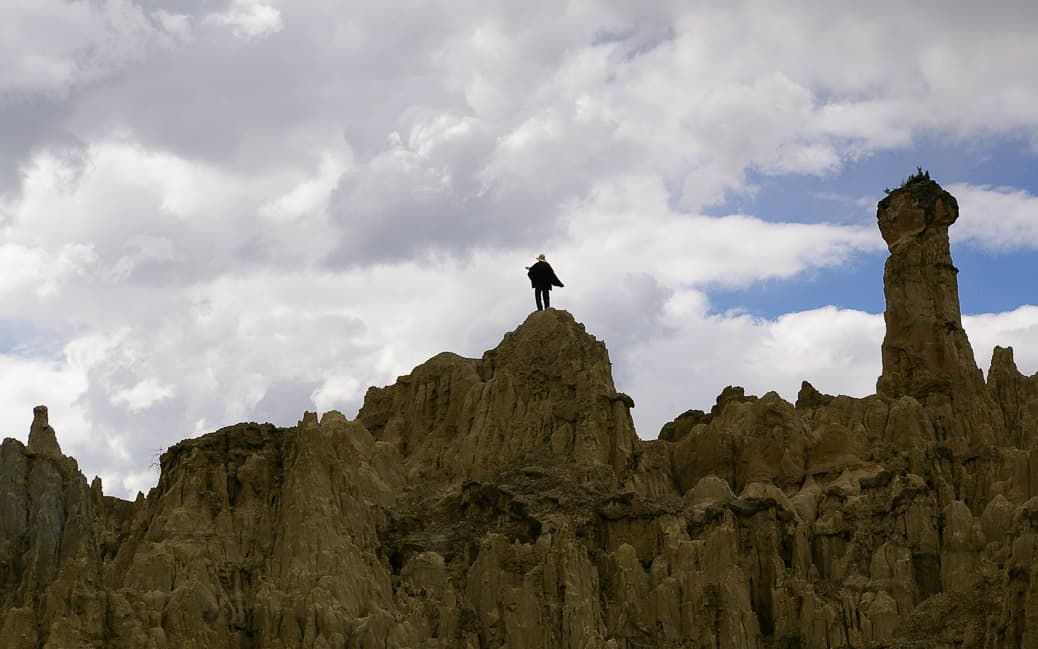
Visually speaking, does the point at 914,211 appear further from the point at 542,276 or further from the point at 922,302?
the point at 542,276

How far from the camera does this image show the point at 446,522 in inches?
3873

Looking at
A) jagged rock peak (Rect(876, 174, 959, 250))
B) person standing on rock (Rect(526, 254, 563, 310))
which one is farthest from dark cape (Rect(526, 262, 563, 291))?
jagged rock peak (Rect(876, 174, 959, 250))

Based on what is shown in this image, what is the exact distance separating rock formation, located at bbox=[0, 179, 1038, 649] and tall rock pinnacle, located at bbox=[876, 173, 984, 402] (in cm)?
32

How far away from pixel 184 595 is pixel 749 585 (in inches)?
938

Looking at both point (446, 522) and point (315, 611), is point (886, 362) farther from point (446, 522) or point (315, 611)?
point (315, 611)

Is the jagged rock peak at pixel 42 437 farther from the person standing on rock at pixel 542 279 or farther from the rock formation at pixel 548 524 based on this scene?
the person standing on rock at pixel 542 279

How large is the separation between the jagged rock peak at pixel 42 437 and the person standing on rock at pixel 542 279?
26947 millimetres

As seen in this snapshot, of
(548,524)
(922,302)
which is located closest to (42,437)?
(548,524)

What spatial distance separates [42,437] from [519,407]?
78.2 feet

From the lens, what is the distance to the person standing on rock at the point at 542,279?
353 feet

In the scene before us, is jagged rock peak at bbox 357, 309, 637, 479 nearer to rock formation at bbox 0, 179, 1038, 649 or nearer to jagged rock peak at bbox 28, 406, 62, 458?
rock formation at bbox 0, 179, 1038, 649

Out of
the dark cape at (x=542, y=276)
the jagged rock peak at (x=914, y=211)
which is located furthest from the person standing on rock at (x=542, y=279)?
the jagged rock peak at (x=914, y=211)

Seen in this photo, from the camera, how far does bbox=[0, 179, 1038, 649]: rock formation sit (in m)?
83.7

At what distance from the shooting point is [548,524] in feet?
316
